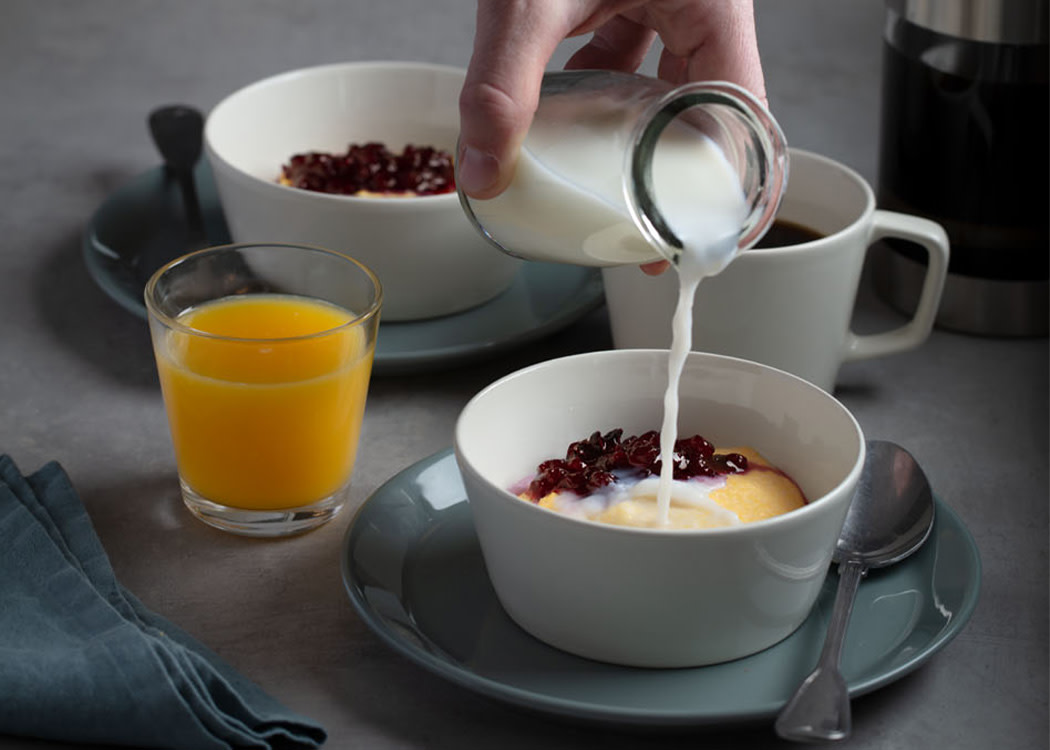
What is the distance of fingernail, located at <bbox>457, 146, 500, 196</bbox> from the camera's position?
1095 mm

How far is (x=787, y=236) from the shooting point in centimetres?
158

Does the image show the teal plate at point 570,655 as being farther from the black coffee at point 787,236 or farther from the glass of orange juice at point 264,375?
the black coffee at point 787,236

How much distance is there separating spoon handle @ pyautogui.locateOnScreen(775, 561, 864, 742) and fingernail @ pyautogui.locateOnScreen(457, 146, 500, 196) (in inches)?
16.8

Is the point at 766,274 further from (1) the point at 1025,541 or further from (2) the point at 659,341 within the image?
(1) the point at 1025,541

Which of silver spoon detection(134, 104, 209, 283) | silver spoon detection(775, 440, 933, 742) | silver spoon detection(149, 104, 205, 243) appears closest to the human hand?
silver spoon detection(775, 440, 933, 742)

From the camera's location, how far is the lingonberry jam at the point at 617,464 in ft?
3.87

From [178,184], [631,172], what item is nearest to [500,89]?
[631,172]

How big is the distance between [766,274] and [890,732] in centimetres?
51

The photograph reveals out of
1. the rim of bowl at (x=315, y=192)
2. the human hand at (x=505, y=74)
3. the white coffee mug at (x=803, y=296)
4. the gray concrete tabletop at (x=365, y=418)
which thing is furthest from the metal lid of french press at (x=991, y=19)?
the rim of bowl at (x=315, y=192)

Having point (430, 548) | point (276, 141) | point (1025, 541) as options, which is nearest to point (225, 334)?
point (430, 548)

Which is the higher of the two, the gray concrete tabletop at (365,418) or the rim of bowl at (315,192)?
the rim of bowl at (315,192)

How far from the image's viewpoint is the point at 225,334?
4.49 ft

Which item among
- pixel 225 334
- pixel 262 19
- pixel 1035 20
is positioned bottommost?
pixel 262 19

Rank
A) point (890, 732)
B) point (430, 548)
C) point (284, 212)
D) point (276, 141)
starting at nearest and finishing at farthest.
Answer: point (890, 732), point (430, 548), point (284, 212), point (276, 141)
